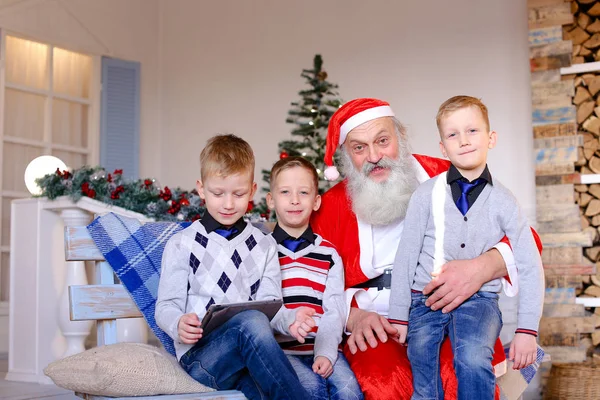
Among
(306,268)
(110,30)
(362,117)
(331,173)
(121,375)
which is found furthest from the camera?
(110,30)

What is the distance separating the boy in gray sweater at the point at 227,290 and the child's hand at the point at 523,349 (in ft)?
1.95

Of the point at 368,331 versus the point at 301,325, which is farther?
the point at 368,331

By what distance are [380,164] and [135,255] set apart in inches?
37.0

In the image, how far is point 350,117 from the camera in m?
2.86

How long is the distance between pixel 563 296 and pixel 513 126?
1365mm

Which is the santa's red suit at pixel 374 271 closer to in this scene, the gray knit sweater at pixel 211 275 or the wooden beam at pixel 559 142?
the gray knit sweater at pixel 211 275

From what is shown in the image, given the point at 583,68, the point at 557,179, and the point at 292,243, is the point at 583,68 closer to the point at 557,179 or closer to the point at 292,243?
the point at 557,179

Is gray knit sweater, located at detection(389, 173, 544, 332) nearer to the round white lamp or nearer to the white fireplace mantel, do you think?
the white fireplace mantel

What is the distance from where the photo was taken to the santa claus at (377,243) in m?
2.22

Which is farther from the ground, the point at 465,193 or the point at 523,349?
the point at 465,193

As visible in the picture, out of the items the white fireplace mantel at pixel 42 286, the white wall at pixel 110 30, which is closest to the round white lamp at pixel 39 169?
the white fireplace mantel at pixel 42 286

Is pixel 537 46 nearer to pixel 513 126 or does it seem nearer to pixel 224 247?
→ pixel 513 126

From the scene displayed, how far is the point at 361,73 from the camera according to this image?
20.5ft

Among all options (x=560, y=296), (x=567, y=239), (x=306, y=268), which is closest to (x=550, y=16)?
(x=567, y=239)
